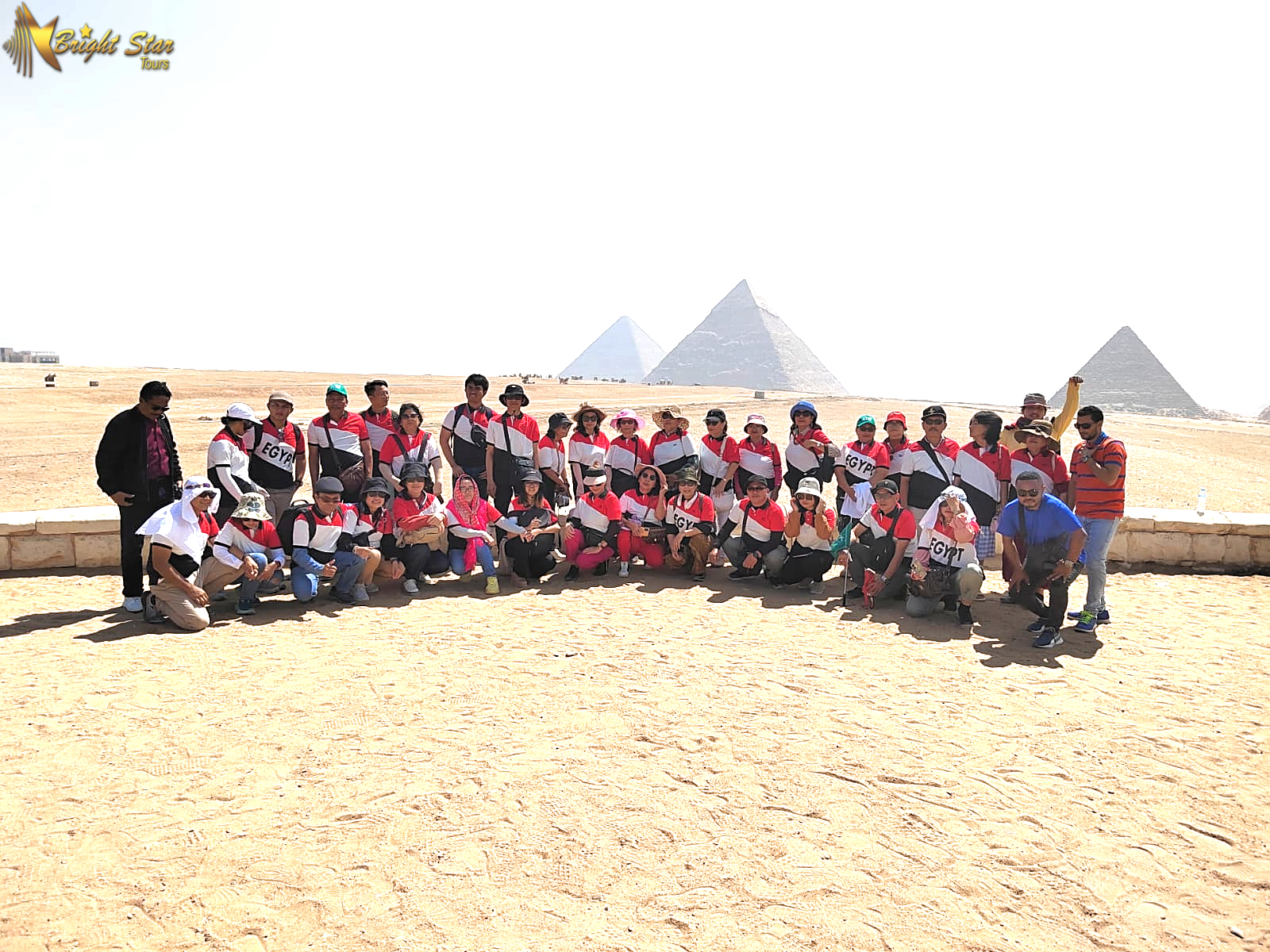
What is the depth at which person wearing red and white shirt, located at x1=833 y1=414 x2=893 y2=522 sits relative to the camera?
7191 millimetres

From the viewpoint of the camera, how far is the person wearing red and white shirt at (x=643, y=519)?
7.45 metres

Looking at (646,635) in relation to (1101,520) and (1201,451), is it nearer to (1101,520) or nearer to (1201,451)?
(1101,520)

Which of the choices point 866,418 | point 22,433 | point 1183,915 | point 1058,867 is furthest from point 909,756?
point 22,433

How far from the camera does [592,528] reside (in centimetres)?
Answer: 736

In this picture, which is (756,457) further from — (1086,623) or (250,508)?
(250,508)

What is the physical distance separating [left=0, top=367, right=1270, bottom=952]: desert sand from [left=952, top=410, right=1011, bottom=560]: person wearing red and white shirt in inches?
35.0

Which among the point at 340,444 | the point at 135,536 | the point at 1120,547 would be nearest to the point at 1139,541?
the point at 1120,547

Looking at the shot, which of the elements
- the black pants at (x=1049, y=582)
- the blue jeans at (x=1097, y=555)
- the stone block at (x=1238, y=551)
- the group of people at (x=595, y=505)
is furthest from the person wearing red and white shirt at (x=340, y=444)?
the stone block at (x=1238, y=551)

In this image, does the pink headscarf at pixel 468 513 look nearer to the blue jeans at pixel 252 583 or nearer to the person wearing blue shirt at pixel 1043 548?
the blue jeans at pixel 252 583

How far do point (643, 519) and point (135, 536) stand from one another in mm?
4411

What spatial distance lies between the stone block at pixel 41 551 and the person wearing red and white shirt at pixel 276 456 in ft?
7.33

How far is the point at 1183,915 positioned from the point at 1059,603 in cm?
327

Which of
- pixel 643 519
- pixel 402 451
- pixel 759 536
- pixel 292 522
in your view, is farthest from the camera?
pixel 643 519

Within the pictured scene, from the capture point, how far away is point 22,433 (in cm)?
1891
